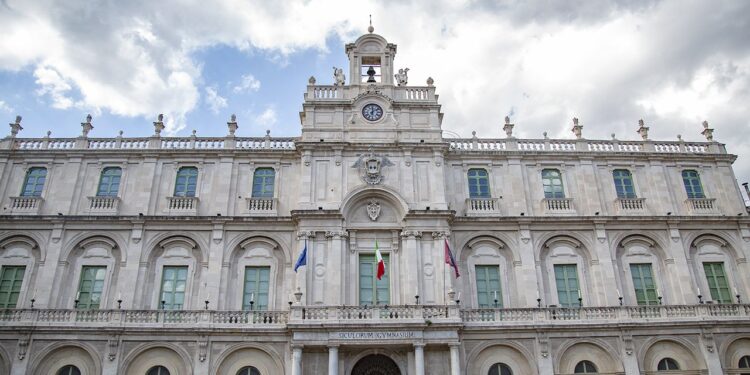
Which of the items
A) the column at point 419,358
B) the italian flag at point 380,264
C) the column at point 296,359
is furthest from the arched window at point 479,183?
the column at point 296,359

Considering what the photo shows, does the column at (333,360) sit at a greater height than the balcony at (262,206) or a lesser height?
lesser

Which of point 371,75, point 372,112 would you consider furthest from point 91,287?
point 371,75

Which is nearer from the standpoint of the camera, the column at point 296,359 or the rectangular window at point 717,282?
the column at point 296,359

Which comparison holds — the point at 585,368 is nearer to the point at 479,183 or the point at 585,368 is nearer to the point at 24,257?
the point at 479,183

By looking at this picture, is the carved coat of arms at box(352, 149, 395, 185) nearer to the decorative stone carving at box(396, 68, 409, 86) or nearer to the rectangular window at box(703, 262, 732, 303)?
the decorative stone carving at box(396, 68, 409, 86)

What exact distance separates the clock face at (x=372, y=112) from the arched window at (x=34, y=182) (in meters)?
17.5

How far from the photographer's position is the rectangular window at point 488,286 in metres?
28.5

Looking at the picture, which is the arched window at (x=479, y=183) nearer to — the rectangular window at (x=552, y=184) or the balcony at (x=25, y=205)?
the rectangular window at (x=552, y=184)

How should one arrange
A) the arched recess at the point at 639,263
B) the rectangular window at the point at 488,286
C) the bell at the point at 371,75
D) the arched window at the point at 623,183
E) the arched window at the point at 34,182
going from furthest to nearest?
the bell at the point at 371,75
the arched window at the point at 623,183
the arched window at the point at 34,182
the arched recess at the point at 639,263
the rectangular window at the point at 488,286

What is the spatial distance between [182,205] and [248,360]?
8.89 meters

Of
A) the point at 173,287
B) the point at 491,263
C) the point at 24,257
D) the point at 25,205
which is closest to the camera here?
the point at 173,287

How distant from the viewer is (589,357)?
2711 cm

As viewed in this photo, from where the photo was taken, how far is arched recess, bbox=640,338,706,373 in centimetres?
2702

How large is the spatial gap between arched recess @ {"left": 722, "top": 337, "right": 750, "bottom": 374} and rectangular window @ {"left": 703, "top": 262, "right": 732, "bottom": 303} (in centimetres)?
224
